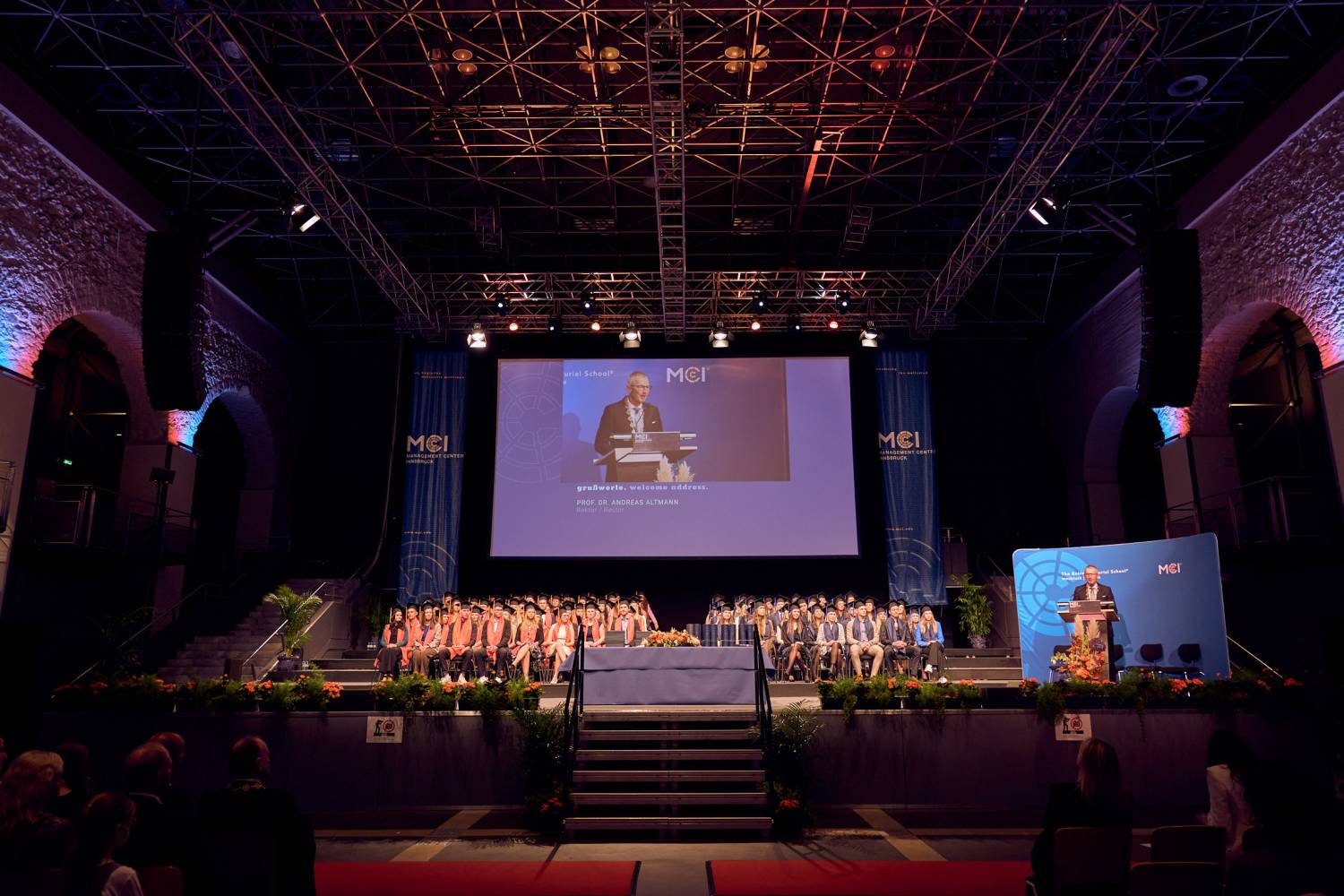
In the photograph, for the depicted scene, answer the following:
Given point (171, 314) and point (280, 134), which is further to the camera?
point (280, 134)

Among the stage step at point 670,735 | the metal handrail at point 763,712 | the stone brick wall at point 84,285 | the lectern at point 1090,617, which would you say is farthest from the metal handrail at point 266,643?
the lectern at point 1090,617

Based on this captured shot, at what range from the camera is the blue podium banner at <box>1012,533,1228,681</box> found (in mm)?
11117

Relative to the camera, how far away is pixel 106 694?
8.89 m

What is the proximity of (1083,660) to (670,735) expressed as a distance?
4988 mm

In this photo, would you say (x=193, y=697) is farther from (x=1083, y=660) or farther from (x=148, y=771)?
(x=1083, y=660)

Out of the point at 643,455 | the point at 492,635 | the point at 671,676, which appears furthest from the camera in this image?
the point at 643,455

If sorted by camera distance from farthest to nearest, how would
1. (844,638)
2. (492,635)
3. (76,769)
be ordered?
(492,635)
(844,638)
(76,769)

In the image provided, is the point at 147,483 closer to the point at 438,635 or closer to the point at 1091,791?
the point at 438,635

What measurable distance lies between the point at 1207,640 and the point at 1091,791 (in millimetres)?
8282

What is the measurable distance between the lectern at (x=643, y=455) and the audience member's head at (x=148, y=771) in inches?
471

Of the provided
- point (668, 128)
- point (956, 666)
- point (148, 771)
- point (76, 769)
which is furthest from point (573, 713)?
point (956, 666)

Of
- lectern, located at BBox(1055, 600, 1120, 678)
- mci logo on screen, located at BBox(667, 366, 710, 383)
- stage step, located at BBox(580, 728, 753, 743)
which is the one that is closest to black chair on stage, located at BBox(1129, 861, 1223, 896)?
stage step, located at BBox(580, 728, 753, 743)

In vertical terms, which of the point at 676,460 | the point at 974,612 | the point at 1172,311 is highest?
the point at 1172,311

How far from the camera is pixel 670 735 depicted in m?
8.55
